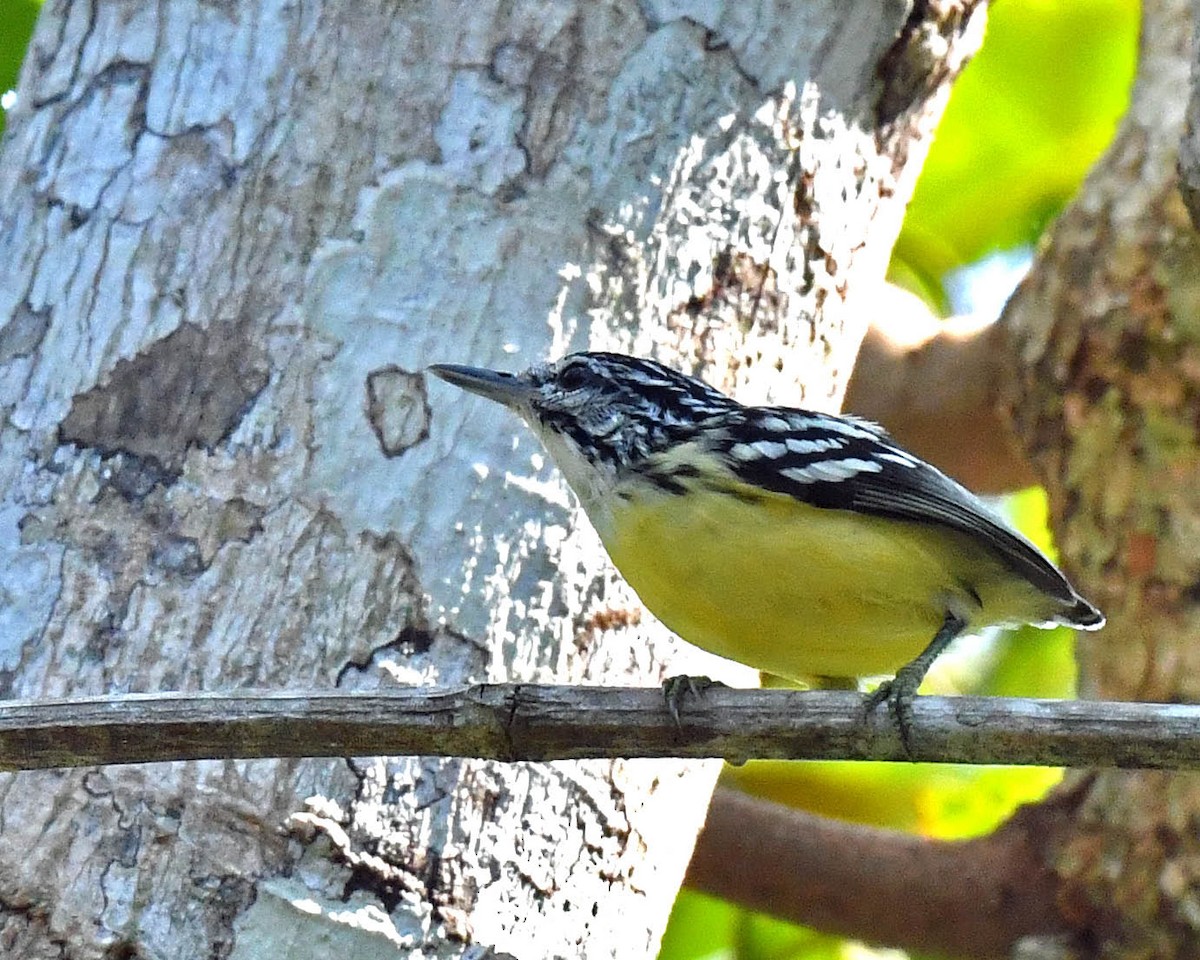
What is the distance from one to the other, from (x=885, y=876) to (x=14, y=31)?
379 cm

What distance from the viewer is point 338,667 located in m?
3.18

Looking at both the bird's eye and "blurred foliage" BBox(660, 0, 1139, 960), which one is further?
"blurred foliage" BBox(660, 0, 1139, 960)

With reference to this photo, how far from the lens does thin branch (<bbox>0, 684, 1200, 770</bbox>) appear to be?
2.42m

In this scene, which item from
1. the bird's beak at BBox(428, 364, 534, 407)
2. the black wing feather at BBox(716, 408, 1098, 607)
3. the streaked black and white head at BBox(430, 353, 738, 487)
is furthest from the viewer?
the streaked black and white head at BBox(430, 353, 738, 487)

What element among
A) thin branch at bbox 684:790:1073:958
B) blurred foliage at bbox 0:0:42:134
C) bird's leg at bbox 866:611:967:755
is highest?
blurred foliage at bbox 0:0:42:134

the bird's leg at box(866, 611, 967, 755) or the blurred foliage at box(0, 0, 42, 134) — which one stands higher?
the blurred foliage at box(0, 0, 42, 134)

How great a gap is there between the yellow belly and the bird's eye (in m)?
0.37

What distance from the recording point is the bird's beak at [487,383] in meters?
3.37

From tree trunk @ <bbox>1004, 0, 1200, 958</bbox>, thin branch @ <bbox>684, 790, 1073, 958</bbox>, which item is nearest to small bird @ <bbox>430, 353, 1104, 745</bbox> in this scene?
tree trunk @ <bbox>1004, 0, 1200, 958</bbox>

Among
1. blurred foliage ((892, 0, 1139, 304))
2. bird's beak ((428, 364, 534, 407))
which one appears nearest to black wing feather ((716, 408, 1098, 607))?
bird's beak ((428, 364, 534, 407))

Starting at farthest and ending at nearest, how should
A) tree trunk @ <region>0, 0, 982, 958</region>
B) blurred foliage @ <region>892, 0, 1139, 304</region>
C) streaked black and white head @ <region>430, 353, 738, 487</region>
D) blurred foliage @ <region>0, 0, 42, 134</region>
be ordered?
blurred foliage @ <region>892, 0, 1139, 304</region> < blurred foliage @ <region>0, 0, 42, 134</region> < streaked black and white head @ <region>430, 353, 738, 487</region> < tree trunk @ <region>0, 0, 982, 958</region>

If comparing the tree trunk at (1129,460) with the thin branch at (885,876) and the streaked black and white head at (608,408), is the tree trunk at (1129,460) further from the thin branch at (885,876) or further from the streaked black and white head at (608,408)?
the streaked black and white head at (608,408)

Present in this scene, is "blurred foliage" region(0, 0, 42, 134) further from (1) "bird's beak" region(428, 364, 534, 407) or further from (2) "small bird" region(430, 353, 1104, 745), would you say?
(2) "small bird" region(430, 353, 1104, 745)

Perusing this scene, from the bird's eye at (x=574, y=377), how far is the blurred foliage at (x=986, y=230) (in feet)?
8.43
